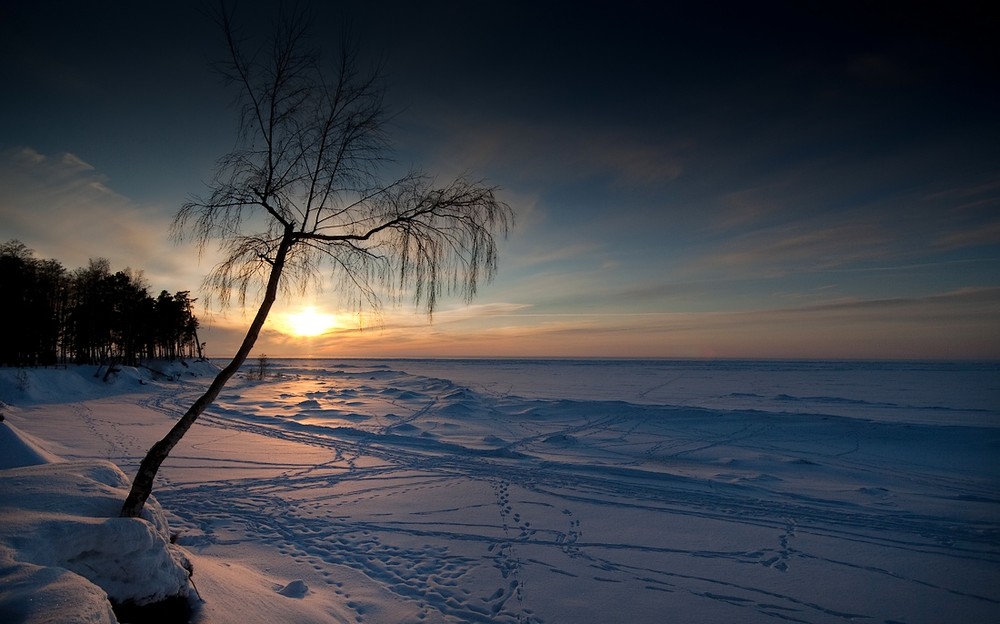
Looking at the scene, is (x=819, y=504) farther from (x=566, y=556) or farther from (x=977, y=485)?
(x=566, y=556)

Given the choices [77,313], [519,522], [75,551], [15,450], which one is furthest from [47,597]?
[77,313]

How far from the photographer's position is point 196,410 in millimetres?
4801

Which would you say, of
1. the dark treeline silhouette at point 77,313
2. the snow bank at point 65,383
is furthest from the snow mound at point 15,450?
the dark treeline silhouette at point 77,313

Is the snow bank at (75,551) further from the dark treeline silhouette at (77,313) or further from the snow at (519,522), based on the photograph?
the dark treeline silhouette at (77,313)

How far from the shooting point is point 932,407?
71.0 ft

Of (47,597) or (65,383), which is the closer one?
(47,597)

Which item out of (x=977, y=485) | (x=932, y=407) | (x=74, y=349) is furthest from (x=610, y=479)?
(x=74, y=349)

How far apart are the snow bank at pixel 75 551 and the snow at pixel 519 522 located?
2 cm

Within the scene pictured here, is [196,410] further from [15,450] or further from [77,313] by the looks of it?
[77,313]

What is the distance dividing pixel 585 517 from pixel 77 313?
57.9 meters

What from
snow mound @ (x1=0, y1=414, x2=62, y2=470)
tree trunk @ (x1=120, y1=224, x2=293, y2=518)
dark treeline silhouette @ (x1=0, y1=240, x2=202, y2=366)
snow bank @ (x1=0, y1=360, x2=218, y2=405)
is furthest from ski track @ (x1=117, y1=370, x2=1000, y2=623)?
dark treeline silhouette @ (x1=0, y1=240, x2=202, y2=366)

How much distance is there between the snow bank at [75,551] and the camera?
2.69 meters

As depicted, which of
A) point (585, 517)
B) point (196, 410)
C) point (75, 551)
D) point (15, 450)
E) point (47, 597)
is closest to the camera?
point (47, 597)

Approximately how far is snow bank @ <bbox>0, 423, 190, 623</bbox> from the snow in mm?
19
